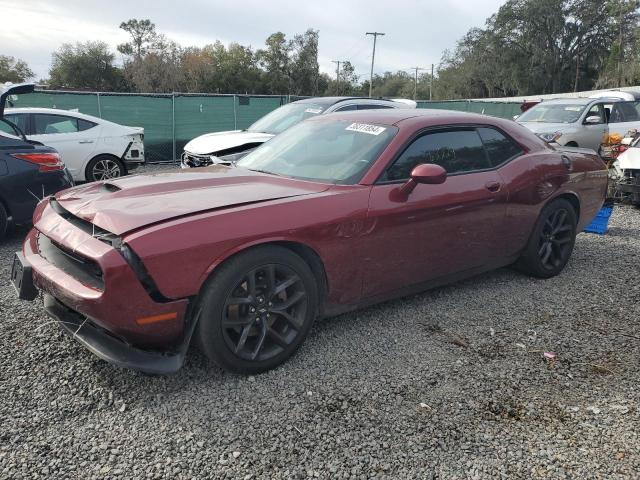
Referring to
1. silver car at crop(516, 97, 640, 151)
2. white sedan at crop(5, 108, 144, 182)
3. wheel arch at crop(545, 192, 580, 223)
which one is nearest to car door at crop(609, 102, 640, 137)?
silver car at crop(516, 97, 640, 151)

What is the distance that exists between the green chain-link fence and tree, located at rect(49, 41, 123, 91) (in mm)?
58646

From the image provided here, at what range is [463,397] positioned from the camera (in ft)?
9.29

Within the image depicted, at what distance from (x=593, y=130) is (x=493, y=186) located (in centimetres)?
860

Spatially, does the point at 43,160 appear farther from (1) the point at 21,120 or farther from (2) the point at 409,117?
(2) the point at 409,117

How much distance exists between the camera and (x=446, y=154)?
3.86 meters

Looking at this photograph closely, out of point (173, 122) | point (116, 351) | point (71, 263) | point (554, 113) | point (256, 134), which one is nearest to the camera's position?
point (116, 351)

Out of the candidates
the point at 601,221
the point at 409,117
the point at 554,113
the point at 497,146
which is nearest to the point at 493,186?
the point at 497,146

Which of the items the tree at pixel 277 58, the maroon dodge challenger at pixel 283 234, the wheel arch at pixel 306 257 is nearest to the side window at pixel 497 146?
the maroon dodge challenger at pixel 283 234

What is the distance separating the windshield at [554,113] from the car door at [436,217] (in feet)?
27.2

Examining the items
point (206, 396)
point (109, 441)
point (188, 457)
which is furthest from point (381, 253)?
point (109, 441)

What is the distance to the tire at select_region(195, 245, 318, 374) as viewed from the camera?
8.86 feet

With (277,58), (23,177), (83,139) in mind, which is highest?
(277,58)

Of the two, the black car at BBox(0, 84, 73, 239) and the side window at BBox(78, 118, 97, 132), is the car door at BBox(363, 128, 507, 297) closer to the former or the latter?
the black car at BBox(0, 84, 73, 239)

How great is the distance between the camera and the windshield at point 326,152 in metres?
3.46
